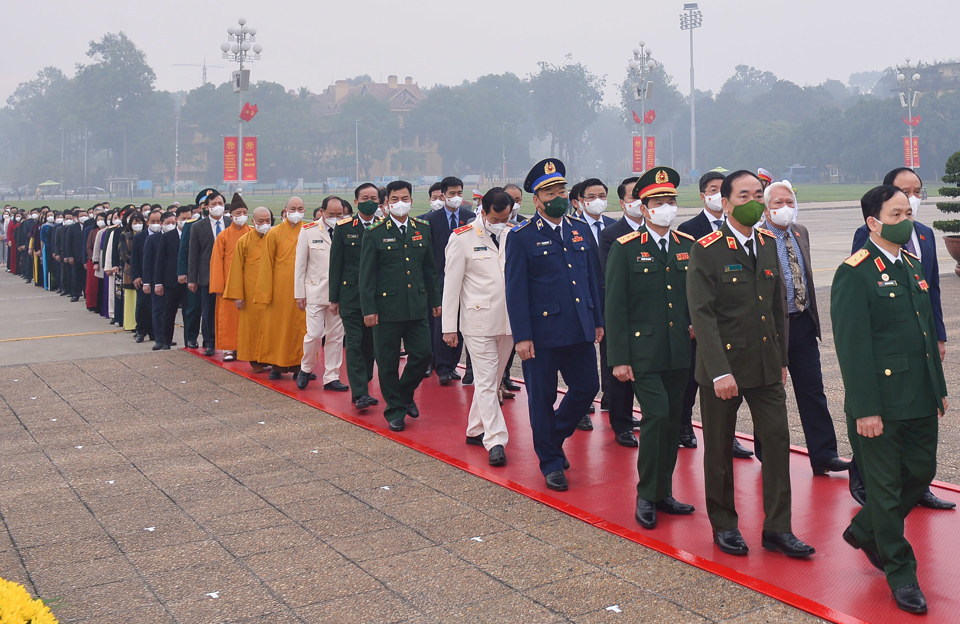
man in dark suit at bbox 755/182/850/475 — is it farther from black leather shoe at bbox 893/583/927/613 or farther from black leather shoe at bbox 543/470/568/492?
black leather shoe at bbox 893/583/927/613

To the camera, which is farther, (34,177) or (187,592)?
(34,177)

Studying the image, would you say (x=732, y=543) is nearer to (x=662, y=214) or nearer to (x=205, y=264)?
(x=662, y=214)

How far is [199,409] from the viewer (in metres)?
8.82

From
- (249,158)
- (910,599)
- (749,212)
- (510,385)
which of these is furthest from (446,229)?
(249,158)

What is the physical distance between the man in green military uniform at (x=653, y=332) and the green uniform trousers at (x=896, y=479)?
1.22m

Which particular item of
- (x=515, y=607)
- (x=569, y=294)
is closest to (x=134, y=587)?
(x=515, y=607)

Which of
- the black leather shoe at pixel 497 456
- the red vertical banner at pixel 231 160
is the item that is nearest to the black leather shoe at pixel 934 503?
the black leather shoe at pixel 497 456

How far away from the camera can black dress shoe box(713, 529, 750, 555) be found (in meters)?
4.98

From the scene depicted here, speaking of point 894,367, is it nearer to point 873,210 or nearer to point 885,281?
point 885,281

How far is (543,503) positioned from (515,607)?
1.49 metres

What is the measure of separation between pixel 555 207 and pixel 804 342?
1.64m

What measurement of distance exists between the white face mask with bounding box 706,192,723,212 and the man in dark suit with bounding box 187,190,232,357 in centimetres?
671

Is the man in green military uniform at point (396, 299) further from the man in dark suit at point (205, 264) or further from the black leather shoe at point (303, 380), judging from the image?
the man in dark suit at point (205, 264)

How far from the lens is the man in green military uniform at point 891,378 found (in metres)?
4.34
